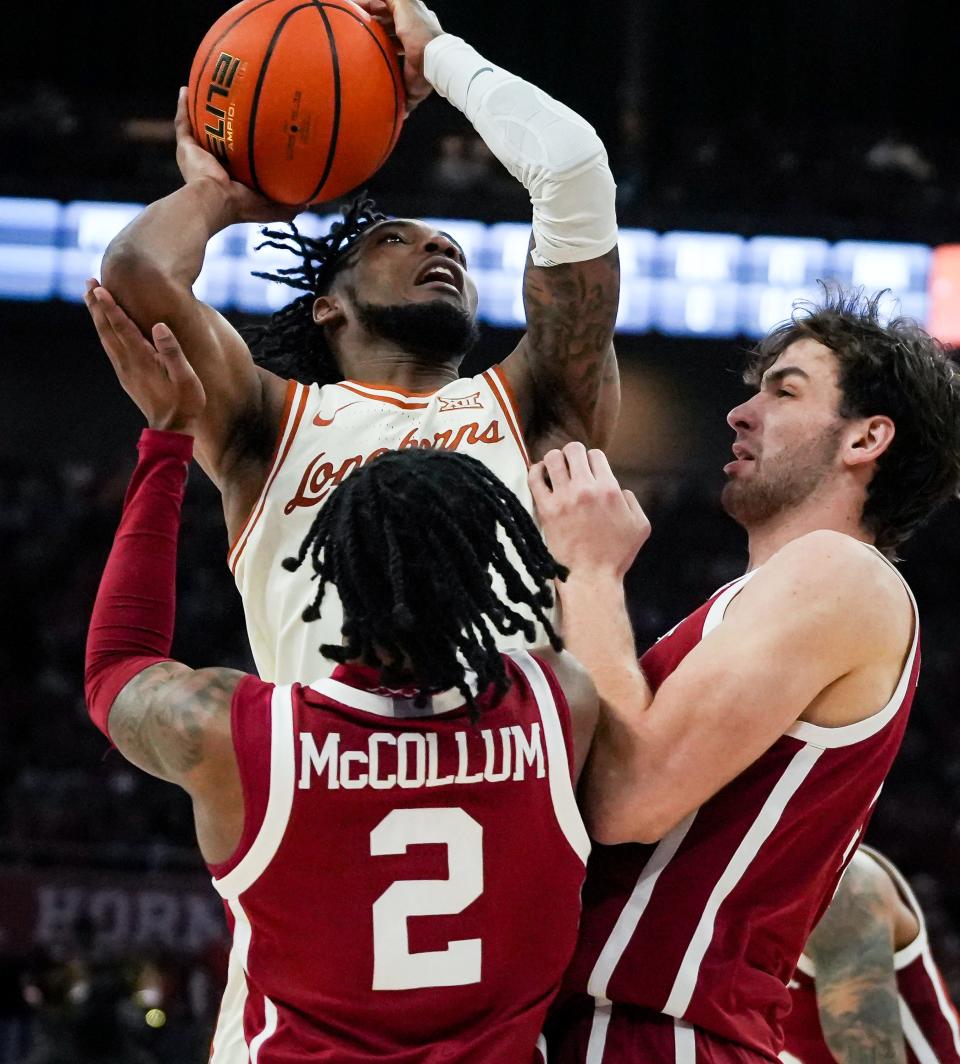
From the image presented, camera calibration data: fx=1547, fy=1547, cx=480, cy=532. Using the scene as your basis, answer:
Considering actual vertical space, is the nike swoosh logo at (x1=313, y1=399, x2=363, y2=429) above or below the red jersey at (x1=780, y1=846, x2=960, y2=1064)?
above

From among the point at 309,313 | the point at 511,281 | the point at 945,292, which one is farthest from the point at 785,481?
the point at 945,292

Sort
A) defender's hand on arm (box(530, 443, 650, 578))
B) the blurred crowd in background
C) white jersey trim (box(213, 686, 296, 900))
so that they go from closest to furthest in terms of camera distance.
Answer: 1. white jersey trim (box(213, 686, 296, 900))
2. defender's hand on arm (box(530, 443, 650, 578))
3. the blurred crowd in background

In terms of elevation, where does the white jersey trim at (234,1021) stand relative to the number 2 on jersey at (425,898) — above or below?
below

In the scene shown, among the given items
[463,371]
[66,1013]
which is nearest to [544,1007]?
[66,1013]

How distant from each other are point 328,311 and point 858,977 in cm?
202

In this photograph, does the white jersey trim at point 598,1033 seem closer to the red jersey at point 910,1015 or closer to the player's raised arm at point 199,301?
the player's raised arm at point 199,301

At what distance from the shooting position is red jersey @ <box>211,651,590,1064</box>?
206 cm

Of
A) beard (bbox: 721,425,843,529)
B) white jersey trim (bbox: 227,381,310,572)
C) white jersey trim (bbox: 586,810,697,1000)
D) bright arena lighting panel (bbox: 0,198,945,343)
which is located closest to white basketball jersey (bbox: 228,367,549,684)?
white jersey trim (bbox: 227,381,310,572)

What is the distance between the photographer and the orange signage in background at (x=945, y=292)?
40.1ft

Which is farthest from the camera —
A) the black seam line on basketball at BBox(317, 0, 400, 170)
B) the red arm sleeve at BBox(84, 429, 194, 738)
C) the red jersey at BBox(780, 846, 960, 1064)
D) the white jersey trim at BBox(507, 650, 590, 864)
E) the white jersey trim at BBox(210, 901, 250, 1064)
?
the red jersey at BBox(780, 846, 960, 1064)

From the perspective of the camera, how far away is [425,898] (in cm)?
210

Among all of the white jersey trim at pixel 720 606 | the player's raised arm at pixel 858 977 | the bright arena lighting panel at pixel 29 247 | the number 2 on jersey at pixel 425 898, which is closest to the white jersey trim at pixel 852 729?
the white jersey trim at pixel 720 606

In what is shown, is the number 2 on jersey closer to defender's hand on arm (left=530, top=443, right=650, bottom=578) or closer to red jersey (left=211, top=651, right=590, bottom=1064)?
red jersey (left=211, top=651, right=590, bottom=1064)

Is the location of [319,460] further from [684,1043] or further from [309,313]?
[684,1043]
